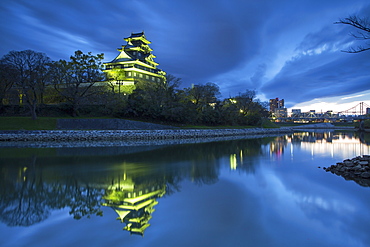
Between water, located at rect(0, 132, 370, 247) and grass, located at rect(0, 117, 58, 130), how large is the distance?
56.1ft

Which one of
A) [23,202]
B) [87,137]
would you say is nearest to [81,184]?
[23,202]

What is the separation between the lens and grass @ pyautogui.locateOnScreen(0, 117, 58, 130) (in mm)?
22819

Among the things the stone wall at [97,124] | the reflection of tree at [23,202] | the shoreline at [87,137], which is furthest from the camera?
the stone wall at [97,124]

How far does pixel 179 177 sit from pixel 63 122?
71.6 ft

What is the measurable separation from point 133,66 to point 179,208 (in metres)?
36.3

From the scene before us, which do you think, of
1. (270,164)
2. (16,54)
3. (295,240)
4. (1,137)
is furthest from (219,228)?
(16,54)

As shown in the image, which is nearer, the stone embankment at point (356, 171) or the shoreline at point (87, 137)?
the stone embankment at point (356, 171)

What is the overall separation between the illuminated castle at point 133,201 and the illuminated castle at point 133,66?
28463mm

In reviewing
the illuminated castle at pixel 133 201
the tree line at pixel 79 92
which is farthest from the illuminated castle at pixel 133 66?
the illuminated castle at pixel 133 201

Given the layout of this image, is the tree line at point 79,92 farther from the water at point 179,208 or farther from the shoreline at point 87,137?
the water at point 179,208

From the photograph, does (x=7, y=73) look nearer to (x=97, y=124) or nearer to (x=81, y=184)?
(x=97, y=124)

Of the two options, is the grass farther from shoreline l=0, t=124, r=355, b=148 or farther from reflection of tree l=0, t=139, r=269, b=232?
reflection of tree l=0, t=139, r=269, b=232

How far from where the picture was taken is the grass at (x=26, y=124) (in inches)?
898

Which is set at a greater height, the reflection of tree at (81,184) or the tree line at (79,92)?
the tree line at (79,92)
